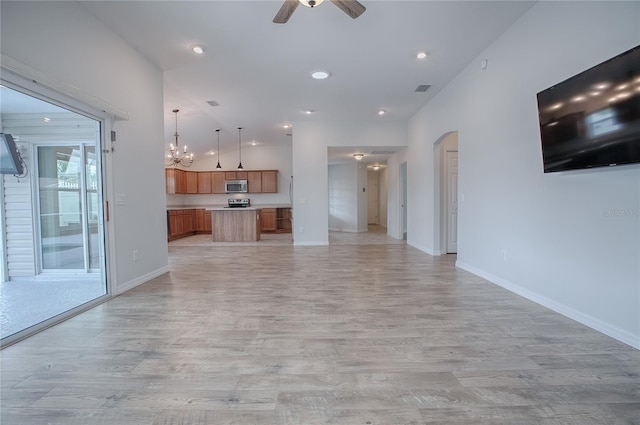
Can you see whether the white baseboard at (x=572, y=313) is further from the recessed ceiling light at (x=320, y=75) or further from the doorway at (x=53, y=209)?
the doorway at (x=53, y=209)

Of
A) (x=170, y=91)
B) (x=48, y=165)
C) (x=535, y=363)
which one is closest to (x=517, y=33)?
(x=535, y=363)

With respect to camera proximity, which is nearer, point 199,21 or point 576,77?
point 576,77

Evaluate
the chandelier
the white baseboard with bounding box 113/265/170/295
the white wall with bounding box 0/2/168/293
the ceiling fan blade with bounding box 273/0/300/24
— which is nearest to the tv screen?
the white wall with bounding box 0/2/168/293

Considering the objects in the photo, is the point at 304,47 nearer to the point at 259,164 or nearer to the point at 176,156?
the point at 176,156

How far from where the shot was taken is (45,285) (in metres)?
3.59

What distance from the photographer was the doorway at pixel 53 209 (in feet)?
10.9

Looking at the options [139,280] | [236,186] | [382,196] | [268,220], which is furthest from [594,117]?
[382,196]

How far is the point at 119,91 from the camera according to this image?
10.9ft

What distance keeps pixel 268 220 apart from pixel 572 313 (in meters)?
8.20

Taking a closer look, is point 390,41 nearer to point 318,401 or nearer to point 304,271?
point 304,271

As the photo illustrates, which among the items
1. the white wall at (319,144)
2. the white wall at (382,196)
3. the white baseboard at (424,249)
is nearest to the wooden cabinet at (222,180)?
the white wall at (319,144)

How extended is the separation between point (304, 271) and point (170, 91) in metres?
3.78

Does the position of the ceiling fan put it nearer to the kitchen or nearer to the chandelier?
the chandelier

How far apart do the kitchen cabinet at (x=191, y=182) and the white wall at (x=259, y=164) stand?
0.32 meters
